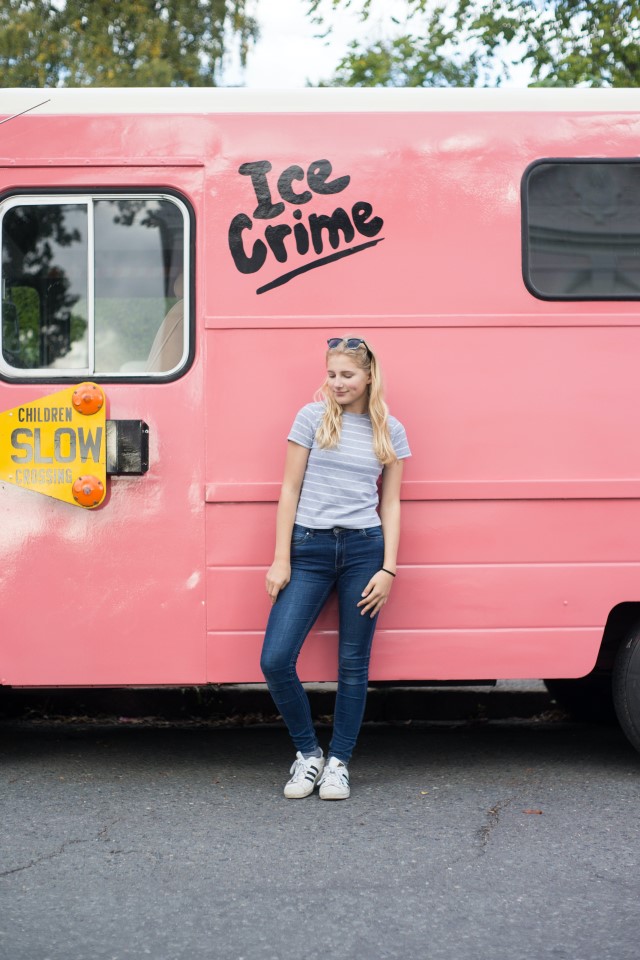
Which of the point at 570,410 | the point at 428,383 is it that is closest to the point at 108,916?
the point at 428,383

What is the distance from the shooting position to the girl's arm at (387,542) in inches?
168

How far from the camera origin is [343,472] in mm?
4281

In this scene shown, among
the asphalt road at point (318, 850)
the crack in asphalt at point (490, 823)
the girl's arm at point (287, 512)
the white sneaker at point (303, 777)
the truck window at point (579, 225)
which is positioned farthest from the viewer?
the truck window at point (579, 225)

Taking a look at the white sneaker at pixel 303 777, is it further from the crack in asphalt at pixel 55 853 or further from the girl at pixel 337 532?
the crack in asphalt at pixel 55 853

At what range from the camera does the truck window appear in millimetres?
4465

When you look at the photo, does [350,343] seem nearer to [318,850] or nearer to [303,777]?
[303,777]

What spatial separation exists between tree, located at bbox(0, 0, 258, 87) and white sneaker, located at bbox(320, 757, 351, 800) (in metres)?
13.4

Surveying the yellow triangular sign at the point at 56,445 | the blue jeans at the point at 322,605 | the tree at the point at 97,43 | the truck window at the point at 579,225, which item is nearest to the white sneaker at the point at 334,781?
the blue jeans at the point at 322,605

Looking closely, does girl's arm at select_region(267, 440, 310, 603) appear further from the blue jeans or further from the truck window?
the truck window

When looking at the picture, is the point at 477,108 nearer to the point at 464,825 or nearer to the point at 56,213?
the point at 56,213

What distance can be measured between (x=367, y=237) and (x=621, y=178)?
1.11 meters

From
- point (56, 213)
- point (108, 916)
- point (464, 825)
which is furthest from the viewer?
point (56, 213)

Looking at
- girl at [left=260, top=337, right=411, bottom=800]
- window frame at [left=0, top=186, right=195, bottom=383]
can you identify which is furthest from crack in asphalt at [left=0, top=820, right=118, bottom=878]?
window frame at [left=0, top=186, right=195, bottom=383]

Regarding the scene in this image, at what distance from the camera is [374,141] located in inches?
175
